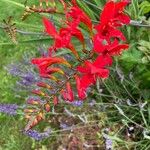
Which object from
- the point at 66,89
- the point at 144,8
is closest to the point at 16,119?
the point at 144,8

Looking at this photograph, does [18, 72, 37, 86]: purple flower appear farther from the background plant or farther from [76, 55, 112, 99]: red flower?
[76, 55, 112, 99]: red flower

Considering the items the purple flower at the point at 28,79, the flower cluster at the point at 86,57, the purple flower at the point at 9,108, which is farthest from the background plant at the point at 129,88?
the flower cluster at the point at 86,57

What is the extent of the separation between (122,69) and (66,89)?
937 millimetres

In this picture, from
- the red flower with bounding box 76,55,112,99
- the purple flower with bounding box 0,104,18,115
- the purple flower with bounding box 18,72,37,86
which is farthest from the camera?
the purple flower with bounding box 18,72,37,86

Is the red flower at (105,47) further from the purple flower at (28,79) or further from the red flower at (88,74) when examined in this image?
the purple flower at (28,79)

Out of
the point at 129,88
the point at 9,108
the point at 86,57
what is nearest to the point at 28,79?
the point at 9,108

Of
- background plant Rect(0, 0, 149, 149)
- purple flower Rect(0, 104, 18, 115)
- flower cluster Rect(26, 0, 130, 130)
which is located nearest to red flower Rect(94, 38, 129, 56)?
flower cluster Rect(26, 0, 130, 130)

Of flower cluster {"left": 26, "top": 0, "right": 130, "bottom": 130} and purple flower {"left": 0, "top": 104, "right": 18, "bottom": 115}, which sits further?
purple flower {"left": 0, "top": 104, "right": 18, "bottom": 115}

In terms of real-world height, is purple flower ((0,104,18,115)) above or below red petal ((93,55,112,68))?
below

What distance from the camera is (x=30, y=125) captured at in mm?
1221

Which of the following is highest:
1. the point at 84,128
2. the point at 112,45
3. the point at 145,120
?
the point at 112,45

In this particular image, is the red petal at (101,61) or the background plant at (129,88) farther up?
the red petal at (101,61)

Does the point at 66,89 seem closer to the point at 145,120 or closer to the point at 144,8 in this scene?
the point at 145,120

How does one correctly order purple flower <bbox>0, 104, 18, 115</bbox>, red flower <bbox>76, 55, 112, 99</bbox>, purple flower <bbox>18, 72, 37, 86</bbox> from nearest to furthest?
red flower <bbox>76, 55, 112, 99</bbox> < purple flower <bbox>0, 104, 18, 115</bbox> < purple flower <bbox>18, 72, 37, 86</bbox>
